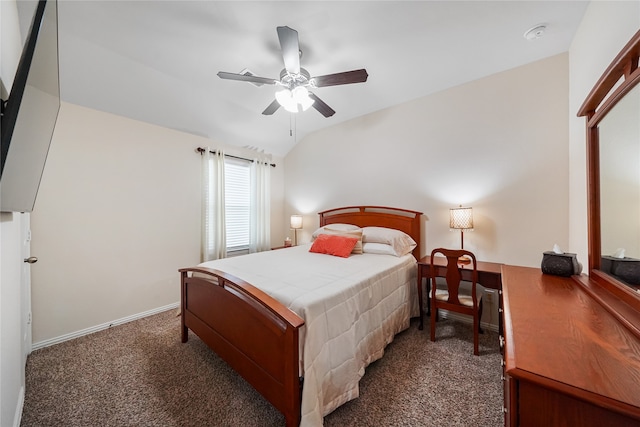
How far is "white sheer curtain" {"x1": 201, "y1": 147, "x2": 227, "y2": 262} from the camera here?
3549mm

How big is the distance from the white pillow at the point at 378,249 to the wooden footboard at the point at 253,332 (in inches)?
67.0

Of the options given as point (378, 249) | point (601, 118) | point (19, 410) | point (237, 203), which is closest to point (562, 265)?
point (601, 118)

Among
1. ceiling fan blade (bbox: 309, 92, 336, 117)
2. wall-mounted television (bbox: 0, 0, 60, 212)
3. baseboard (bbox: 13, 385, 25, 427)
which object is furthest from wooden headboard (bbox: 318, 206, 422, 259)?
baseboard (bbox: 13, 385, 25, 427)

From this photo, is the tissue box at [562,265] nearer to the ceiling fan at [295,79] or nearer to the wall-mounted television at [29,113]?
the ceiling fan at [295,79]

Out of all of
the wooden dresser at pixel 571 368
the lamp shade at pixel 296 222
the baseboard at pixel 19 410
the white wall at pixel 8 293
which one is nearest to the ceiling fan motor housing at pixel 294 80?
the white wall at pixel 8 293

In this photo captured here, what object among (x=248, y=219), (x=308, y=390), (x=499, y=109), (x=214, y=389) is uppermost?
(x=499, y=109)

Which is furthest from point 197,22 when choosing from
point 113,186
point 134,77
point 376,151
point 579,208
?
point 579,208

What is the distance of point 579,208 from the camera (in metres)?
1.92

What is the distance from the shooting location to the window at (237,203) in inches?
153

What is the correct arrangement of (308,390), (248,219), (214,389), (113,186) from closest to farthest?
(308,390) → (214,389) → (113,186) → (248,219)

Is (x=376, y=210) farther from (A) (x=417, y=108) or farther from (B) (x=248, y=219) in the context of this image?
(B) (x=248, y=219)

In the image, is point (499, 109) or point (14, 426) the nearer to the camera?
point (14, 426)

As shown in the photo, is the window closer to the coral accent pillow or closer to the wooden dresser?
the coral accent pillow

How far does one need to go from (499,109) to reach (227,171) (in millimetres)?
3788
